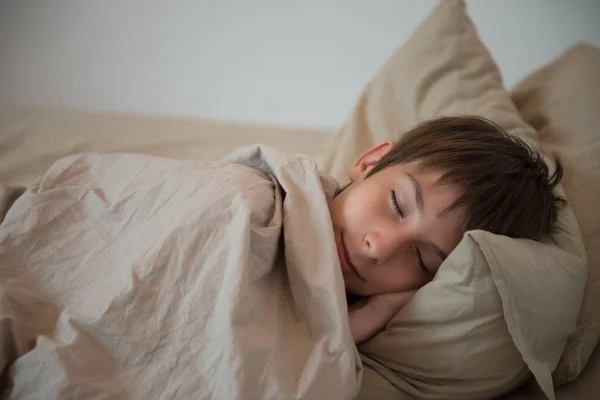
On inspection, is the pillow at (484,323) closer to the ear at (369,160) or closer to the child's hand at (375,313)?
the child's hand at (375,313)

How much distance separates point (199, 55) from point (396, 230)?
43.1 inches

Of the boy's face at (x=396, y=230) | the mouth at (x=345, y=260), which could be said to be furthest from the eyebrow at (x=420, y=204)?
the mouth at (x=345, y=260)

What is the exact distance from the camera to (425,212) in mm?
701

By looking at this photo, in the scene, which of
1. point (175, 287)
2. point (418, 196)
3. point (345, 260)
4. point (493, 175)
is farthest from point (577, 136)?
point (175, 287)

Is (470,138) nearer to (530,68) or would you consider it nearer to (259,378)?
(259,378)

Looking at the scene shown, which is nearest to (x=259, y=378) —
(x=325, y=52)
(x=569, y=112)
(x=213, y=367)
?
(x=213, y=367)

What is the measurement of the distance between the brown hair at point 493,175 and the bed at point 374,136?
9cm

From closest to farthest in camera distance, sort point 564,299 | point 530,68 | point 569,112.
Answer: point 564,299 → point 569,112 → point 530,68

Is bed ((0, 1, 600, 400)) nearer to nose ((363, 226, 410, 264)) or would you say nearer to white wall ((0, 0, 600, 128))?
nose ((363, 226, 410, 264))

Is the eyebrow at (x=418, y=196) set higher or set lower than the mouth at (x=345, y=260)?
higher

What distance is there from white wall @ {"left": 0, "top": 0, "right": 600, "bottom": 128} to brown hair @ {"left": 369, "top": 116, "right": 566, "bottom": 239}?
76cm

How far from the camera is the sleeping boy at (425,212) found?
27.6 inches

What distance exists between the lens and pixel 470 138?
0.79 meters

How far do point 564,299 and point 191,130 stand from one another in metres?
0.93
